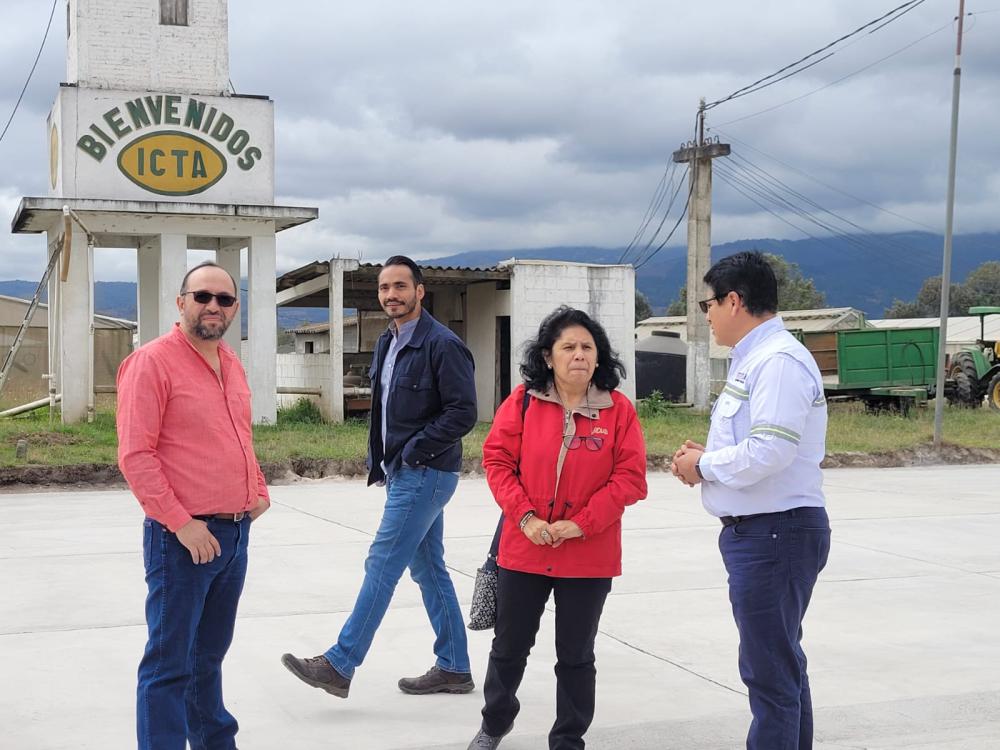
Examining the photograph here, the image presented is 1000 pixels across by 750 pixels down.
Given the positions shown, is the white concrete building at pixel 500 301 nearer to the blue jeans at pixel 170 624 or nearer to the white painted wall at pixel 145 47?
the white painted wall at pixel 145 47

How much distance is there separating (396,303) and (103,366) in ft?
87.2

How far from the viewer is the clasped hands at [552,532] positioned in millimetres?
4215

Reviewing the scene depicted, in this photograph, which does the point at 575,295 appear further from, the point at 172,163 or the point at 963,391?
the point at 963,391

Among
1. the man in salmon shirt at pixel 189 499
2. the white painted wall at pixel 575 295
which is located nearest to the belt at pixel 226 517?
the man in salmon shirt at pixel 189 499

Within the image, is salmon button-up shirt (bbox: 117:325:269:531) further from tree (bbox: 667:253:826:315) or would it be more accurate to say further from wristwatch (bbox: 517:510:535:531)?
tree (bbox: 667:253:826:315)

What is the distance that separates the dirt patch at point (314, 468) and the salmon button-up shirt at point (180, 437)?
11.5 m

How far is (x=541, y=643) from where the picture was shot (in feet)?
21.5

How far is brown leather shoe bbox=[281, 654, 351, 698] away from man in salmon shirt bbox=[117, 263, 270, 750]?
838 mm

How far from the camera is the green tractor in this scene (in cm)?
2828

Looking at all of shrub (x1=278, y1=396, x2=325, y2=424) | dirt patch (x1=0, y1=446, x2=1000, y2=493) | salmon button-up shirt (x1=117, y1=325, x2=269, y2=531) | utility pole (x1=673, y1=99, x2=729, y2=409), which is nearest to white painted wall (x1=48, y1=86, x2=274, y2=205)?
shrub (x1=278, y1=396, x2=325, y2=424)

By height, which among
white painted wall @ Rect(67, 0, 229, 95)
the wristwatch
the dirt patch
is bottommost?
the dirt patch

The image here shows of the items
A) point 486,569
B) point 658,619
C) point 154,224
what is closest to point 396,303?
point 486,569

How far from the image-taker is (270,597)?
761 cm

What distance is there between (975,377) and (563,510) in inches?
1055
